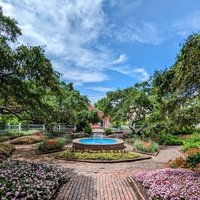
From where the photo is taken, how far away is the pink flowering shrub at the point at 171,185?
22.2 feet

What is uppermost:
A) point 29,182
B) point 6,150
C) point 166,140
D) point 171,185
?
point 166,140

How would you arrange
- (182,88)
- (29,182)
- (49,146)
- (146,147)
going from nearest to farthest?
1. (29,182)
2. (182,88)
3. (49,146)
4. (146,147)

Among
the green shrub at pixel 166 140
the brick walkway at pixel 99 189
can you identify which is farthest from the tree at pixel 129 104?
the brick walkway at pixel 99 189

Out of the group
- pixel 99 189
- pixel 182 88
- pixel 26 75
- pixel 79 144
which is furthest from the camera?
pixel 79 144

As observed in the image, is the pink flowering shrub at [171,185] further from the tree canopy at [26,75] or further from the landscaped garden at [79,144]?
the tree canopy at [26,75]

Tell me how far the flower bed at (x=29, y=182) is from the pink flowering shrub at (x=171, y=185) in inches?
123

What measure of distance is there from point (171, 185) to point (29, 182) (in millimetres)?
4452

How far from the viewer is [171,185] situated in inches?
295

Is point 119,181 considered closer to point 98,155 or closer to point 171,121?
point 171,121

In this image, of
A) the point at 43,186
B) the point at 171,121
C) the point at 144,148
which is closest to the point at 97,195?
the point at 43,186

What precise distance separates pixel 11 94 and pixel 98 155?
6.82m

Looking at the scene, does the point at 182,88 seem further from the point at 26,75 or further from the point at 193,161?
the point at 26,75

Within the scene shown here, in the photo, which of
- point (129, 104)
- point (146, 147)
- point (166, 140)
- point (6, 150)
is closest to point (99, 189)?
point (6, 150)

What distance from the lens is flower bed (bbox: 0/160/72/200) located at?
6.41 metres
